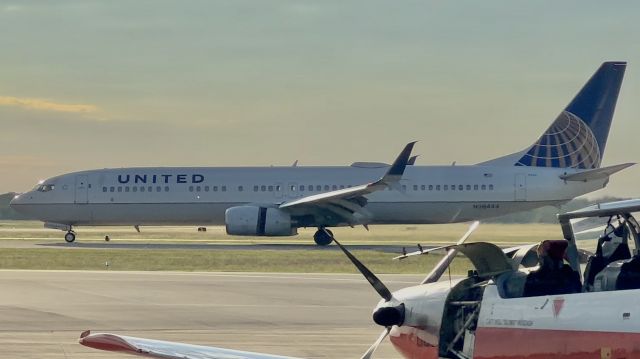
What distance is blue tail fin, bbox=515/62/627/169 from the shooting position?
5091 centimetres

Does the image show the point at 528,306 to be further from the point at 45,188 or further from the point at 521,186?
the point at 45,188

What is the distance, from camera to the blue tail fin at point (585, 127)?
50.9 metres

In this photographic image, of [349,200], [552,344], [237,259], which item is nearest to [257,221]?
[349,200]

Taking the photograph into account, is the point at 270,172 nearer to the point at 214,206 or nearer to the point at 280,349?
the point at 214,206

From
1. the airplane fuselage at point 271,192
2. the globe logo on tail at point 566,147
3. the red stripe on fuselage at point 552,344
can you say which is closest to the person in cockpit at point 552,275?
the red stripe on fuselage at point 552,344

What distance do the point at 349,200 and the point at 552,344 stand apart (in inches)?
1605

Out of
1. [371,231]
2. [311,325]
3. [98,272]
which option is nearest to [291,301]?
[311,325]

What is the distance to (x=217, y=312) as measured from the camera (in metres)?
22.3

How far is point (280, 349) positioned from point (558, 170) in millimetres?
36046

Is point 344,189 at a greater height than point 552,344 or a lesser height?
greater

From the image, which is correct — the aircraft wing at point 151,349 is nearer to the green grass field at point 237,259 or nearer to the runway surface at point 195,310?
the runway surface at point 195,310

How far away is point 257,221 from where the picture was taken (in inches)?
1949

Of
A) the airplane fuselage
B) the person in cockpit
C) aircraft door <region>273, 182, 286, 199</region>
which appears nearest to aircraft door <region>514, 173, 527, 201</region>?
the airplane fuselage

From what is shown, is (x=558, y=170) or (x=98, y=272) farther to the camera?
(x=558, y=170)
